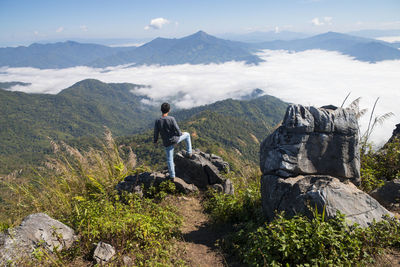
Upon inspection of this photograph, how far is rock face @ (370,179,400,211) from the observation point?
4.90 meters

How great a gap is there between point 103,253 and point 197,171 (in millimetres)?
4378

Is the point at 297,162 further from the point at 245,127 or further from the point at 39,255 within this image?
the point at 245,127

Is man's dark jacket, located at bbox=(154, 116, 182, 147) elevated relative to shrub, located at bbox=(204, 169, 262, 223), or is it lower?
elevated

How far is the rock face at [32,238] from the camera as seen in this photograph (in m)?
3.72

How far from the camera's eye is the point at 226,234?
5.37 metres

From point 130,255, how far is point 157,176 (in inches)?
139

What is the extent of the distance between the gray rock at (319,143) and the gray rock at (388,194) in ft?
1.67

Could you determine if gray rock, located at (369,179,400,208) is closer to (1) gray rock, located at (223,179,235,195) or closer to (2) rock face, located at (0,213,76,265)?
(1) gray rock, located at (223,179,235,195)

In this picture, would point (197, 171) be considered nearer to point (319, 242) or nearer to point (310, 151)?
point (310, 151)

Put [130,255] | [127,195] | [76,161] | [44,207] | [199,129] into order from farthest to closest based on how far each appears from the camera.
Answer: [199,129], [76,161], [127,195], [44,207], [130,255]

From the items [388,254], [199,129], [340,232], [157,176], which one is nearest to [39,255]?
[157,176]

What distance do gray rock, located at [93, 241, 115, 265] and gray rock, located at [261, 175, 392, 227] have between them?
3185mm

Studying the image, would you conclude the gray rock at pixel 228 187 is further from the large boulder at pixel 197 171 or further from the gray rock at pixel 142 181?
the gray rock at pixel 142 181

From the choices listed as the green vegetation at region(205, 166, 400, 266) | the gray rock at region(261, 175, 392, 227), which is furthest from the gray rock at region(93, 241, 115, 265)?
the gray rock at region(261, 175, 392, 227)
